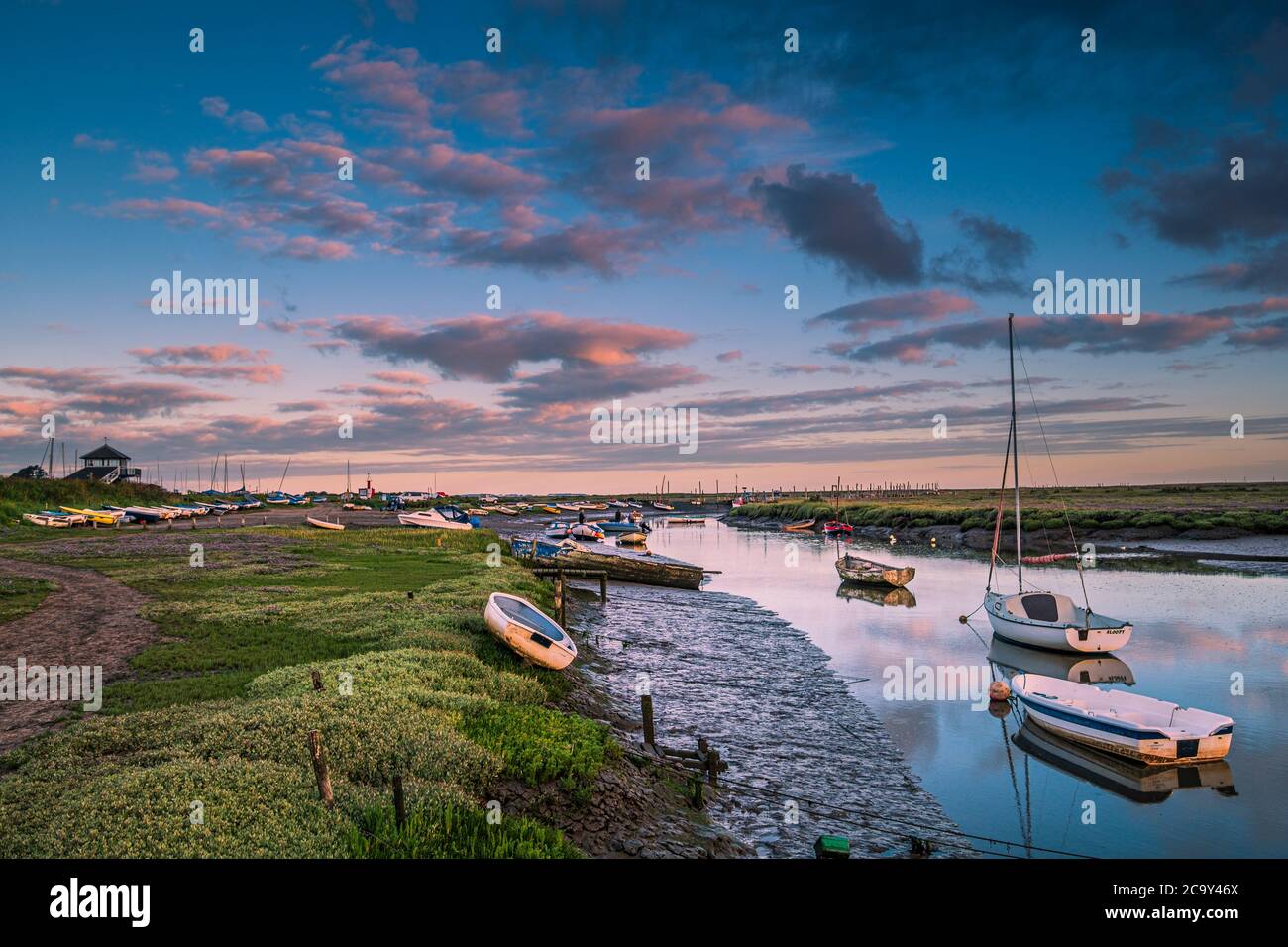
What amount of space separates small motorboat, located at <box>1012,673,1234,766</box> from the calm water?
0.52 metres

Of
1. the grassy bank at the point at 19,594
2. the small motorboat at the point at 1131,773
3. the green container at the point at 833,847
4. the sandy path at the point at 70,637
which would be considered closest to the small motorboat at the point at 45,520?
the grassy bank at the point at 19,594

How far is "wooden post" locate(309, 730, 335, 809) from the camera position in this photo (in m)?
11.5

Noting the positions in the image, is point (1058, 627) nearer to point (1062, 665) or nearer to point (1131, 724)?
point (1062, 665)

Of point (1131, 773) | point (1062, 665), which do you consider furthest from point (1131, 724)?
point (1062, 665)

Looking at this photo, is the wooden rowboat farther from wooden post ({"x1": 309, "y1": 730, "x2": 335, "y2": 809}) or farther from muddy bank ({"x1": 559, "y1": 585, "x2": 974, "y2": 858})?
wooden post ({"x1": 309, "y1": 730, "x2": 335, "y2": 809})

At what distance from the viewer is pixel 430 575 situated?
41.8 meters

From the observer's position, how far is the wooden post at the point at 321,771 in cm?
1150

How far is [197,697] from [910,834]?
16565 mm

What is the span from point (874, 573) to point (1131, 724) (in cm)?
3343

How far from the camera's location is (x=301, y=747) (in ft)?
44.2

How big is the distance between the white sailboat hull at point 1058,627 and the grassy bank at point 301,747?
23585mm

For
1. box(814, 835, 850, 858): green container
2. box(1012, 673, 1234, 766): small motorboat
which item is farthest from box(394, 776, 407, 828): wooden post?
box(1012, 673, 1234, 766): small motorboat

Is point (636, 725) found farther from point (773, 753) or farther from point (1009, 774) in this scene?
point (1009, 774)
